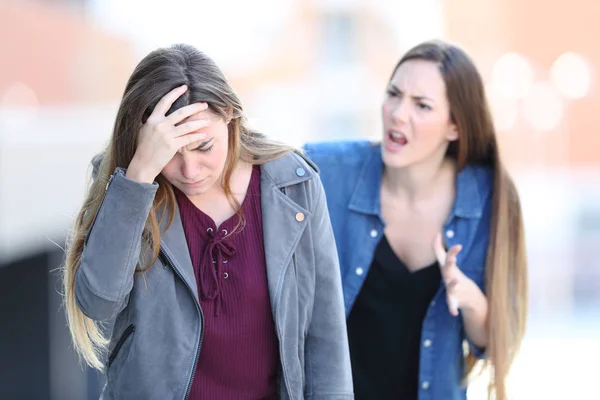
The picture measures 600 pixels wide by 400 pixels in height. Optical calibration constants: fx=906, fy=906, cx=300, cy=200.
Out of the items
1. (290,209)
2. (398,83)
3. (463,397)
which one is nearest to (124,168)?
(290,209)

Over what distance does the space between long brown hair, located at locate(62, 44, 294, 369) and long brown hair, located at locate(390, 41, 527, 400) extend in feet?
3.07

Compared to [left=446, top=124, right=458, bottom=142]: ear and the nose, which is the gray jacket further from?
[left=446, top=124, right=458, bottom=142]: ear

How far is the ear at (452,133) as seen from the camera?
118 inches

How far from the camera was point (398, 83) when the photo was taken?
2941 mm

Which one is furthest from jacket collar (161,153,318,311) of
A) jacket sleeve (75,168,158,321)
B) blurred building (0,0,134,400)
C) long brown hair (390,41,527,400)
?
blurred building (0,0,134,400)

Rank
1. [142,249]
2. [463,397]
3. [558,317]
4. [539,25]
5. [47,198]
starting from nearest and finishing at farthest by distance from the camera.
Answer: [142,249]
[463,397]
[47,198]
[558,317]
[539,25]

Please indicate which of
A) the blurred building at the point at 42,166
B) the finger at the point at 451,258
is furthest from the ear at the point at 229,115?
the blurred building at the point at 42,166

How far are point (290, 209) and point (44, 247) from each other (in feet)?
10.9

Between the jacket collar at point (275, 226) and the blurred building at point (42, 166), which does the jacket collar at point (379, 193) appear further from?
the blurred building at point (42, 166)

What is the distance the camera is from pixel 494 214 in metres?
2.89

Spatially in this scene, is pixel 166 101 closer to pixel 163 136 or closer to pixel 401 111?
pixel 163 136

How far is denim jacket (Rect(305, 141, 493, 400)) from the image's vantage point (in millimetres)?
2787

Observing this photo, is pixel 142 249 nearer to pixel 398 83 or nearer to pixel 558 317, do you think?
pixel 398 83

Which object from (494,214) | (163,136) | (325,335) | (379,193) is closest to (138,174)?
(163,136)
